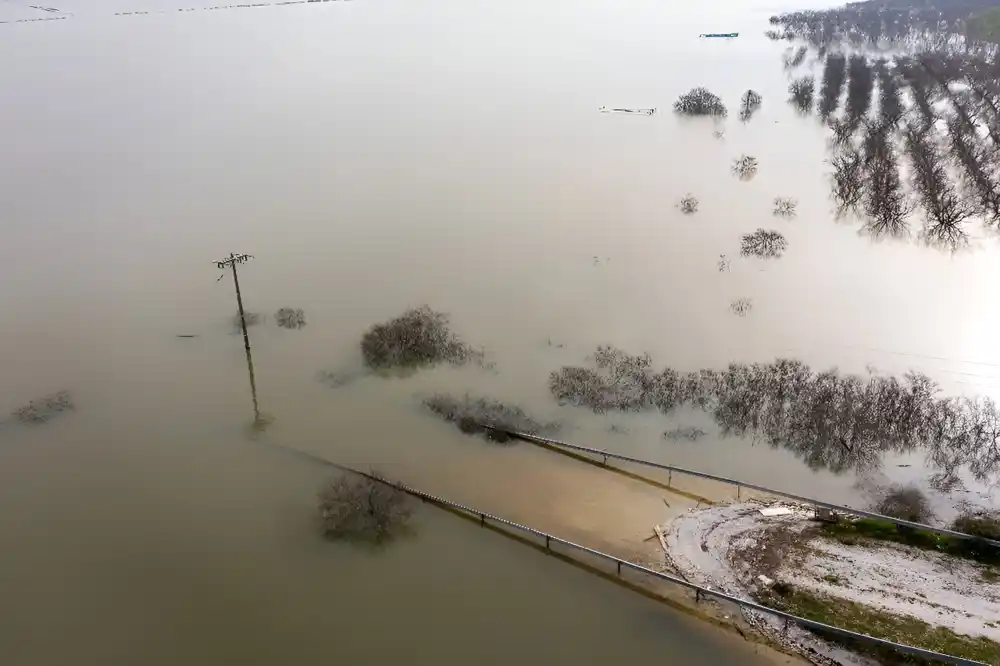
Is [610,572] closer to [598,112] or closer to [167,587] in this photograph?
[167,587]

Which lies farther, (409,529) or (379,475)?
(379,475)

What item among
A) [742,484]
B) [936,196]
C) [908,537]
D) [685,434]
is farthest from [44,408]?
[936,196]

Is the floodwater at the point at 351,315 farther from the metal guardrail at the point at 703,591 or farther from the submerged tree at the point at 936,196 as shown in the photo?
the submerged tree at the point at 936,196

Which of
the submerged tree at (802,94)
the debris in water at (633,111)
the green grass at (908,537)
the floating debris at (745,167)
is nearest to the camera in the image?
the green grass at (908,537)

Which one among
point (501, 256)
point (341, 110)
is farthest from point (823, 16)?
point (501, 256)

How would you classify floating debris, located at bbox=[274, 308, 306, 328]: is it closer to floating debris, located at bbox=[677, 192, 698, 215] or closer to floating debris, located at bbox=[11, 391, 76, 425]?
floating debris, located at bbox=[11, 391, 76, 425]

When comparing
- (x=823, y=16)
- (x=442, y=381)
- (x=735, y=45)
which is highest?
(x=823, y=16)

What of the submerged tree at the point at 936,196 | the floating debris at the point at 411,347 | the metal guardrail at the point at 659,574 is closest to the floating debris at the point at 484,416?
the metal guardrail at the point at 659,574
